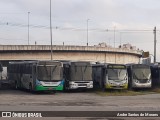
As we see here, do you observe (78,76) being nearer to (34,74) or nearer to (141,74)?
(34,74)

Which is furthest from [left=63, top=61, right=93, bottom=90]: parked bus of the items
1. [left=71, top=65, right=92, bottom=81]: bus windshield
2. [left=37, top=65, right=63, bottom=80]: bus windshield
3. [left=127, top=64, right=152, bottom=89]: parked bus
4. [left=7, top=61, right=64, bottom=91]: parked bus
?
[left=127, top=64, right=152, bottom=89]: parked bus

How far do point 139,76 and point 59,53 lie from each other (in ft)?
121

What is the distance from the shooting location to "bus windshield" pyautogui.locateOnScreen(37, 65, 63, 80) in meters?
34.4

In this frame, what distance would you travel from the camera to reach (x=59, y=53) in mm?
75500

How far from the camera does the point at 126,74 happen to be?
38.1m

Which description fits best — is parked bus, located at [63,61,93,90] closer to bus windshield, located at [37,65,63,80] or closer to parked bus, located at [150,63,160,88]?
bus windshield, located at [37,65,63,80]

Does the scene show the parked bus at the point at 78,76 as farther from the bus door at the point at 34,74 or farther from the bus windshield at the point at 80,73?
the bus door at the point at 34,74

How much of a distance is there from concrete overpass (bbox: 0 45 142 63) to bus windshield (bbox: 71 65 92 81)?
3565 centimetres

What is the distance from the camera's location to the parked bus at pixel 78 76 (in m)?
37.2

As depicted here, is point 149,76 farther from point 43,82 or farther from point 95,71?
point 43,82

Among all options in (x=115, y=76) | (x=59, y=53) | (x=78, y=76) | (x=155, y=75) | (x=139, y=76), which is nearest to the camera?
(x=78, y=76)

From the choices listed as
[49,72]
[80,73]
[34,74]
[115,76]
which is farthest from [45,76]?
[115,76]

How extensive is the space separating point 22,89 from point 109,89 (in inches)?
346

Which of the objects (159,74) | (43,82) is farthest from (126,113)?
(159,74)
